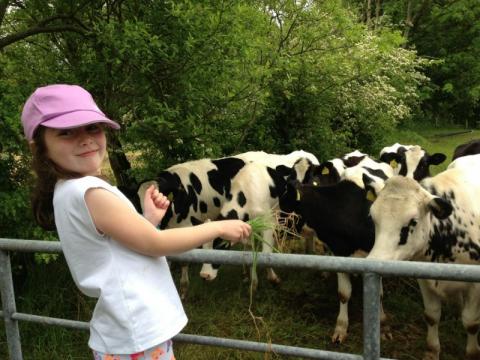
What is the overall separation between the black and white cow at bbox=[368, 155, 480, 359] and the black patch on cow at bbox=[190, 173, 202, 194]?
3019mm

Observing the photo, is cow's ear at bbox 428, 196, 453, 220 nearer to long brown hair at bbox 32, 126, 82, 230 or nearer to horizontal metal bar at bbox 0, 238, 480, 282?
horizontal metal bar at bbox 0, 238, 480, 282

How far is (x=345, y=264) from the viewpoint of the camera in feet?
5.43

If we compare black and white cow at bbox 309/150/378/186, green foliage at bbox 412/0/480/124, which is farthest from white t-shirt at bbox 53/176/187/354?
green foliage at bbox 412/0/480/124

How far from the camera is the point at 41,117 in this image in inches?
60.0

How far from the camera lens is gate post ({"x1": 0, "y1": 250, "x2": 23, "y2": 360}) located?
2291mm

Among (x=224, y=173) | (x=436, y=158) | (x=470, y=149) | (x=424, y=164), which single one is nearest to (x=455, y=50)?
(x=470, y=149)

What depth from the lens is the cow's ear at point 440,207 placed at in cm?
348

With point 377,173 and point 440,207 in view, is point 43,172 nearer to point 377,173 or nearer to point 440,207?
point 440,207

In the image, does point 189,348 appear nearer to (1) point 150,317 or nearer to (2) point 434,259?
(2) point 434,259

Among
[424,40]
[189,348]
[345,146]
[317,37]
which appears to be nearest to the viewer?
[189,348]

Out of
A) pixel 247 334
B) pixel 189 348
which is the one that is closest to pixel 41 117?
pixel 189 348

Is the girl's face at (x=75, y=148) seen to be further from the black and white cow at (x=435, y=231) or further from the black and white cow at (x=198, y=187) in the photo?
the black and white cow at (x=198, y=187)

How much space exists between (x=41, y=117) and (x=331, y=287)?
4.92 metres

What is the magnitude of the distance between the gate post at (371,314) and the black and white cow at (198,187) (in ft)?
14.2
